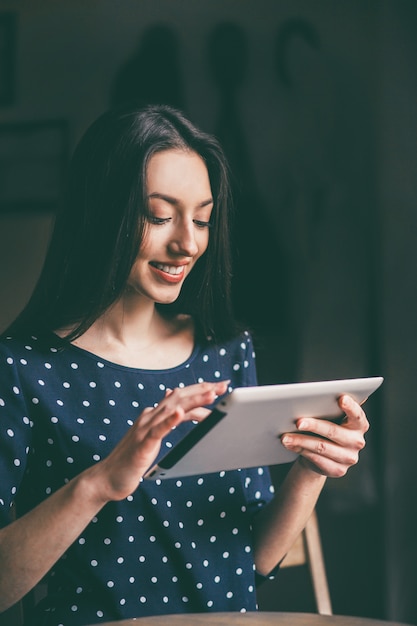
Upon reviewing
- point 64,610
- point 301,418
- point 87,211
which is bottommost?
point 64,610

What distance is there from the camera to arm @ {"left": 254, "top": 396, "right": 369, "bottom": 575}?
0.98m

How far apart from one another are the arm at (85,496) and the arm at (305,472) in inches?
5.7

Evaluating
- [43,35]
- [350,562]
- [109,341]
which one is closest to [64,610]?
[109,341]

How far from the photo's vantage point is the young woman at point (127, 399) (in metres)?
1.09

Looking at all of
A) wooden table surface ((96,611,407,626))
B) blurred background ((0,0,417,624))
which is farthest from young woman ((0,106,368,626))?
blurred background ((0,0,417,624))

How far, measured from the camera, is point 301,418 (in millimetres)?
948

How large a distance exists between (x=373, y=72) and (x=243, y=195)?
1.33 feet

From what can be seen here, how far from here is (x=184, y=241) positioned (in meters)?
1.14

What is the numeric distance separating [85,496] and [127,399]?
27 centimetres

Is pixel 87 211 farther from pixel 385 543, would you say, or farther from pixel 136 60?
pixel 385 543

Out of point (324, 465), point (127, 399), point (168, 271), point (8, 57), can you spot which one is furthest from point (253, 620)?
point (8, 57)

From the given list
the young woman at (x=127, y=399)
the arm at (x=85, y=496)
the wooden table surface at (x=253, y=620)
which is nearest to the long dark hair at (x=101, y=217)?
the young woman at (x=127, y=399)

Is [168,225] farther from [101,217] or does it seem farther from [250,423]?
[250,423]

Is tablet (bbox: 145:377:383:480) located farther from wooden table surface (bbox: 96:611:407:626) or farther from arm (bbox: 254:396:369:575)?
wooden table surface (bbox: 96:611:407:626)
